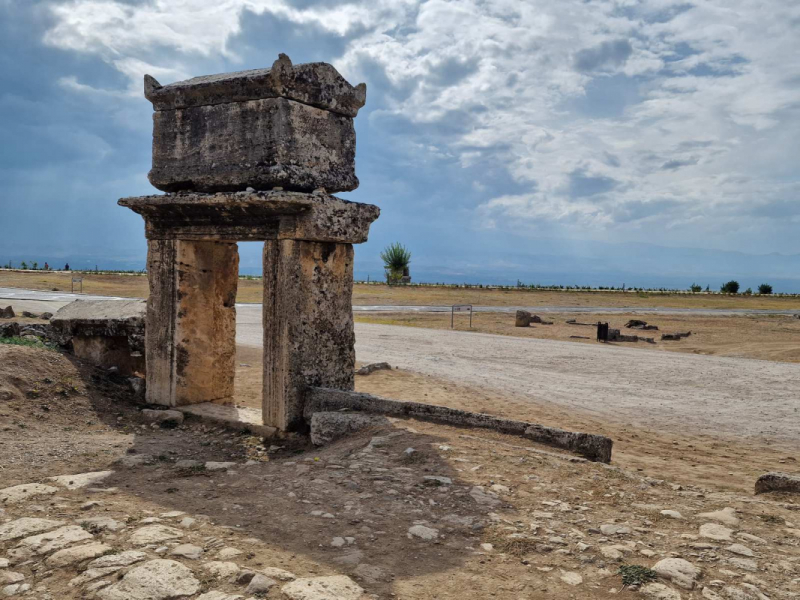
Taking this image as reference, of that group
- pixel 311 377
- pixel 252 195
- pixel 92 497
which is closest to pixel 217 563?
pixel 92 497

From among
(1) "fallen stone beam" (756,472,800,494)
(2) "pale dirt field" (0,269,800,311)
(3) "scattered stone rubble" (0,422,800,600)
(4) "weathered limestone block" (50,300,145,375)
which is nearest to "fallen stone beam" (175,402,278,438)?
(3) "scattered stone rubble" (0,422,800,600)

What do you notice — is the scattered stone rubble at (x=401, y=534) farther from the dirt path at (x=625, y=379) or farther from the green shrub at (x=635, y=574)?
the dirt path at (x=625, y=379)

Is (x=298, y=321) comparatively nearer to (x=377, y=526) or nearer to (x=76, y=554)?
(x=377, y=526)

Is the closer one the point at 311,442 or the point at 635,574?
the point at 635,574

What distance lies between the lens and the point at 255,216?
23.1 feet

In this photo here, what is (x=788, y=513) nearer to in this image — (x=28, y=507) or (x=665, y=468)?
(x=665, y=468)

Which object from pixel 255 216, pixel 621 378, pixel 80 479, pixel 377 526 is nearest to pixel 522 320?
pixel 621 378

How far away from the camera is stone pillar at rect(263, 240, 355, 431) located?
6.90 metres

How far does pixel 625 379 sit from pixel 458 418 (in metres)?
7.09

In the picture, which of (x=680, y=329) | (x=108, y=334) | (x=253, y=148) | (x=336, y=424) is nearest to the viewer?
(x=336, y=424)

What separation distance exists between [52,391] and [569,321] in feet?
77.6

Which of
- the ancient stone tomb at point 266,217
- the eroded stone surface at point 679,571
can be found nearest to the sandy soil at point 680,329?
the ancient stone tomb at point 266,217

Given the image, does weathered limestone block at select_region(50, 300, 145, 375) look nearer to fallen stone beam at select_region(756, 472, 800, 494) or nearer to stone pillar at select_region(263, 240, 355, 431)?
stone pillar at select_region(263, 240, 355, 431)

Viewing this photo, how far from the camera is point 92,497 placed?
4.65 meters
